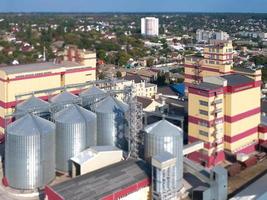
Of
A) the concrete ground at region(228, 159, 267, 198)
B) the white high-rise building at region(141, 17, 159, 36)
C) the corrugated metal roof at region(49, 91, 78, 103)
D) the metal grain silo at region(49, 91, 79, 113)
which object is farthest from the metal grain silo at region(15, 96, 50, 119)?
the white high-rise building at region(141, 17, 159, 36)

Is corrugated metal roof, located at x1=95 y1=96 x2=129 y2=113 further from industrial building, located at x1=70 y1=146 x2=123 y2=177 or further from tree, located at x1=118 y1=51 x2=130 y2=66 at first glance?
tree, located at x1=118 y1=51 x2=130 y2=66

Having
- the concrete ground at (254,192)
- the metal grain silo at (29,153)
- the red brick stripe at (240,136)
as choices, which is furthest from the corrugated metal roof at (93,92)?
the concrete ground at (254,192)

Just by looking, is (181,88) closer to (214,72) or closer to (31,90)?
(214,72)

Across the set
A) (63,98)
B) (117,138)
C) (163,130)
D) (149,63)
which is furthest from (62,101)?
(149,63)

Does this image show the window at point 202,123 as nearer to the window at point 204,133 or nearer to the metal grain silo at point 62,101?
the window at point 204,133

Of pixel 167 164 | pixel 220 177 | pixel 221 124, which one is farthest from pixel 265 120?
pixel 167 164

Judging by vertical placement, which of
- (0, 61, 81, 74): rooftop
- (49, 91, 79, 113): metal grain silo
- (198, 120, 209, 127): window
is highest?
(0, 61, 81, 74): rooftop

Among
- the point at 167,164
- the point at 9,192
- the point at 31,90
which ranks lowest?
the point at 9,192
